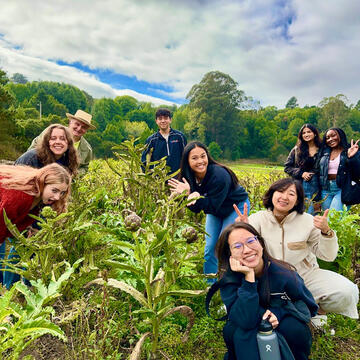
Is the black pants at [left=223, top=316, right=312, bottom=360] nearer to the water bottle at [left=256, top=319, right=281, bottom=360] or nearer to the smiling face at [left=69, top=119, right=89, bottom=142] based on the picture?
the water bottle at [left=256, top=319, right=281, bottom=360]

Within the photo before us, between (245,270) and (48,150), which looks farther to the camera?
(48,150)

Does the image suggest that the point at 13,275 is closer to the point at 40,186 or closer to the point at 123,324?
the point at 40,186

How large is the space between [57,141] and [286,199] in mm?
1685

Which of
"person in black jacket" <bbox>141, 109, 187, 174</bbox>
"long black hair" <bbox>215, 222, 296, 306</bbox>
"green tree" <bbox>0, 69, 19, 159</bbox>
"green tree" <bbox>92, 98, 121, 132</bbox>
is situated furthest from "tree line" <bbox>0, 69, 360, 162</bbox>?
"long black hair" <bbox>215, 222, 296, 306</bbox>

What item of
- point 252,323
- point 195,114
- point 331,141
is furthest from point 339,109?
point 252,323

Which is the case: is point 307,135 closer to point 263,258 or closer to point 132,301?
point 263,258

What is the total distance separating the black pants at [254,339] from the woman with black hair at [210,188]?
0.76m

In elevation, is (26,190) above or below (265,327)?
above

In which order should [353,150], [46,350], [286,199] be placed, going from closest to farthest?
[46,350] < [286,199] < [353,150]

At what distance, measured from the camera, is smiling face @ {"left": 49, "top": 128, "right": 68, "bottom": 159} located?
7.47ft

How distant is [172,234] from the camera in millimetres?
2016

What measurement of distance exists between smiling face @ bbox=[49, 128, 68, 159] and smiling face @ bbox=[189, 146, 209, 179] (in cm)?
101

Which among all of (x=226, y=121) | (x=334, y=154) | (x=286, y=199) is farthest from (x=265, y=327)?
(x=226, y=121)

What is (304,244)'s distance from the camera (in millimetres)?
1743
